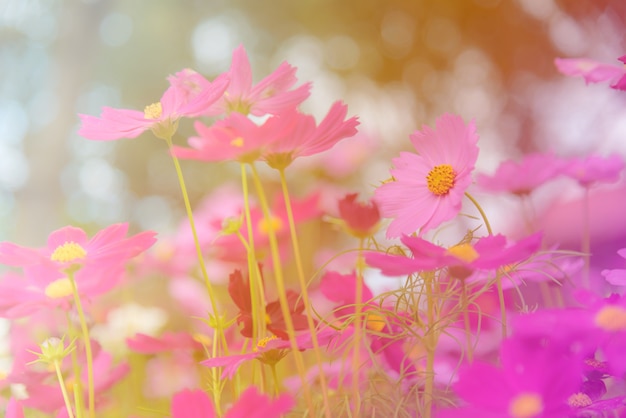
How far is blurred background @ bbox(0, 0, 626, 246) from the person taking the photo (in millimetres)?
1469

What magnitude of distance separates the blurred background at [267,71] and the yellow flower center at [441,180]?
902 mm

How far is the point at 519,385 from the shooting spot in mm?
174

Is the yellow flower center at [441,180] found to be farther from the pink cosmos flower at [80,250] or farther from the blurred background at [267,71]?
the blurred background at [267,71]

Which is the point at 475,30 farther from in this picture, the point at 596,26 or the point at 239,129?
the point at 239,129

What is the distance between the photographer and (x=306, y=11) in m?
2.22

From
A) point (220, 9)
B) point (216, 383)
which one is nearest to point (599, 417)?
point (216, 383)

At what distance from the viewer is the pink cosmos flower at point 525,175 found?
35cm

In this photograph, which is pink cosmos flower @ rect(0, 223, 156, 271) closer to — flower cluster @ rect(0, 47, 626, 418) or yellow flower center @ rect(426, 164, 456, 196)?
flower cluster @ rect(0, 47, 626, 418)

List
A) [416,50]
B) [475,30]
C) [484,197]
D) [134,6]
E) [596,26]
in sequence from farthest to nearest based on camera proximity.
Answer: [134,6], [416,50], [475,30], [484,197], [596,26]

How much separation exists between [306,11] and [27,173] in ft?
3.54

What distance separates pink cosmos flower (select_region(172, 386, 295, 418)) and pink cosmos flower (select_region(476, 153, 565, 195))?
0.22 meters

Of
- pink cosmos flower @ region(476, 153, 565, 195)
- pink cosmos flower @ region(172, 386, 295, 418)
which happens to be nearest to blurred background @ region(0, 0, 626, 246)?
pink cosmos flower @ region(476, 153, 565, 195)

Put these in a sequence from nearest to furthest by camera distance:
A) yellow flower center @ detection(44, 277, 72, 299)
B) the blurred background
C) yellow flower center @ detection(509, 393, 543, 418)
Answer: yellow flower center @ detection(509, 393, 543, 418)
yellow flower center @ detection(44, 277, 72, 299)
the blurred background

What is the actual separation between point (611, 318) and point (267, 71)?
2085mm
